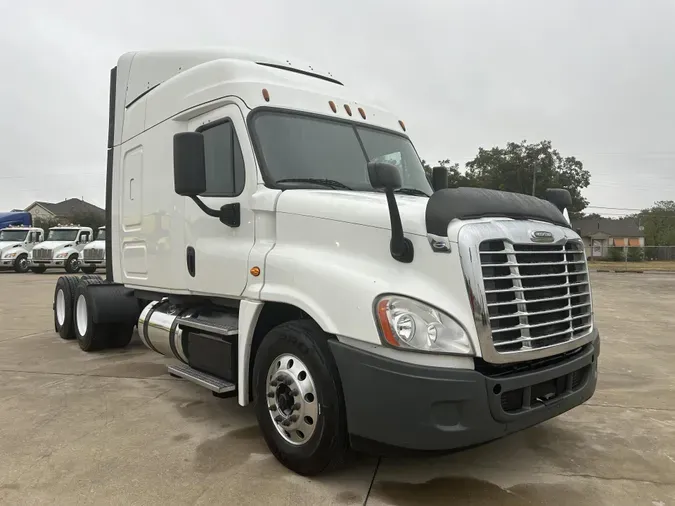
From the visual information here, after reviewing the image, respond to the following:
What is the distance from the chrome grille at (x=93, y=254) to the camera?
2460 cm

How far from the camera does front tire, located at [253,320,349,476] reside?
10.8ft

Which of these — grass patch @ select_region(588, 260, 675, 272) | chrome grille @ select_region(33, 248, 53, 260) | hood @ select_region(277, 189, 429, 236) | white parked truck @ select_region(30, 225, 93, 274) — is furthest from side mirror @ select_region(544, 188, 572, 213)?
grass patch @ select_region(588, 260, 675, 272)

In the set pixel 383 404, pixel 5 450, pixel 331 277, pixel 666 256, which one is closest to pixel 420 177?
pixel 331 277

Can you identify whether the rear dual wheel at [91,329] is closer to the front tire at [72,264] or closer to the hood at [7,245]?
the front tire at [72,264]

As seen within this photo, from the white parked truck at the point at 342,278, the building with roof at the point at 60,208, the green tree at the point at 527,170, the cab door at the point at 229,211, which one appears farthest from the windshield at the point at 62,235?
the building with roof at the point at 60,208

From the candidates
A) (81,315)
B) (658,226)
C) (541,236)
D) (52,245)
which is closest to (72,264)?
(52,245)

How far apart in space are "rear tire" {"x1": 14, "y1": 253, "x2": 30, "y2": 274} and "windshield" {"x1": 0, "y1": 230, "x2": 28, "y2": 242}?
0.98m

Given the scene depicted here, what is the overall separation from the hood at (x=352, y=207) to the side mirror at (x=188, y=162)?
62cm

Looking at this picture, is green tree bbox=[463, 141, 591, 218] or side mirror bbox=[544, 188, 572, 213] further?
green tree bbox=[463, 141, 591, 218]

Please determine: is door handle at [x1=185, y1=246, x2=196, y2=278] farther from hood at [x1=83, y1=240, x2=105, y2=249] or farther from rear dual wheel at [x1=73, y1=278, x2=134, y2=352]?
hood at [x1=83, y1=240, x2=105, y2=249]

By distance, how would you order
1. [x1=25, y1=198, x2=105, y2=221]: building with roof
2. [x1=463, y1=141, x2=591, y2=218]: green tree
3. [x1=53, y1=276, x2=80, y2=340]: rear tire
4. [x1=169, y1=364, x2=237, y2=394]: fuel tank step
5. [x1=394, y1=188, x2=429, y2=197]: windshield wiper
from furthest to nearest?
[x1=25, y1=198, x2=105, y2=221]: building with roof → [x1=463, y1=141, x2=591, y2=218]: green tree → [x1=53, y1=276, x2=80, y2=340]: rear tire → [x1=394, y1=188, x2=429, y2=197]: windshield wiper → [x1=169, y1=364, x2=237, y2=394]: fuel tank step

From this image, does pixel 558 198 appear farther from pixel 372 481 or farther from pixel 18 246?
pixel 18 246

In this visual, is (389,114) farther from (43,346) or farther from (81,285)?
(43,346)

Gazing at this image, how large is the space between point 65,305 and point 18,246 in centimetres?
2200
